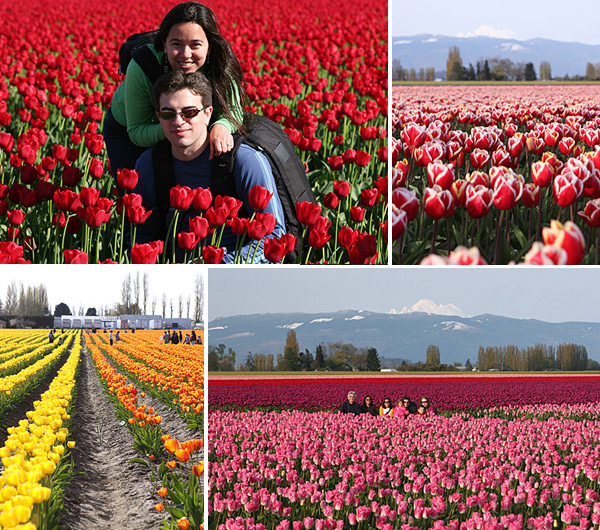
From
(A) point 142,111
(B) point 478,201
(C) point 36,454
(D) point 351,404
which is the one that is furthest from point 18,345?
(B) point 478,201

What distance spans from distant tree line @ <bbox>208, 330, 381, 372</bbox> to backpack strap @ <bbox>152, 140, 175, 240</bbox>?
0.70m

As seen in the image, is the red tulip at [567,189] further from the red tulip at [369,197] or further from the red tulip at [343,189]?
the red tulip at [343,189]

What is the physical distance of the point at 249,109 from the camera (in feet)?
9.21

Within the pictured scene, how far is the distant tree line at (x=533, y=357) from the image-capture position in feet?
8.14

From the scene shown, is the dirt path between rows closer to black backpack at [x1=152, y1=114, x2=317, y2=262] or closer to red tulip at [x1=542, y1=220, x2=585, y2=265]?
black backpack at [x1=152, y1=114, x2=317, y2=262]

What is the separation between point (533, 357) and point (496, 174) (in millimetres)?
849

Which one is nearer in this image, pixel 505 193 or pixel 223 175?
pixel 505 193

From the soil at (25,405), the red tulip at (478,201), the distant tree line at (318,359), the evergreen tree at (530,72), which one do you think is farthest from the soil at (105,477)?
the evergreen tree at (530,72)

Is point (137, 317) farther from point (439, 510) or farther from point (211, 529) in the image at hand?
point (439, 510)

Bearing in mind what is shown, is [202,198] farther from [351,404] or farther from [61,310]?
[351,404]

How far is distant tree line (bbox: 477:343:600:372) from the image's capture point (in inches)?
97.7

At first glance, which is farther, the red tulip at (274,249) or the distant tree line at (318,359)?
the distant tree line at (318,359)

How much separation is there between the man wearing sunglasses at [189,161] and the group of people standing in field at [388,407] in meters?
0.70

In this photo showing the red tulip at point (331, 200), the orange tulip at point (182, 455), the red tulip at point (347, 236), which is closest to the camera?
the red tulip at point (347, 236)
